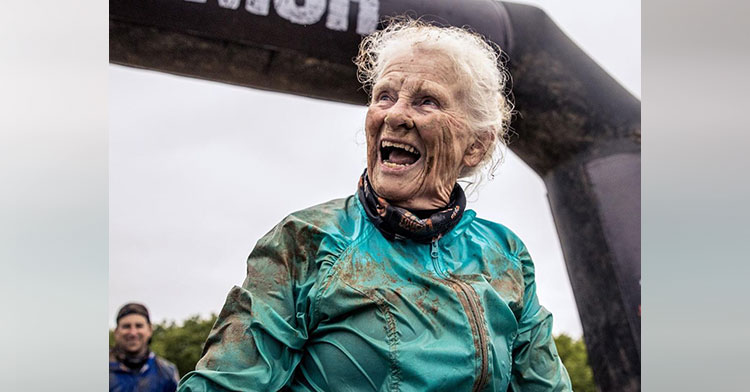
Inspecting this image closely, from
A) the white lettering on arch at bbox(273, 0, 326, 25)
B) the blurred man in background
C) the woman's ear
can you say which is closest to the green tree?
the blurred man in background

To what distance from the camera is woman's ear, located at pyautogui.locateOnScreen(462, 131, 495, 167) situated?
2.14 metres

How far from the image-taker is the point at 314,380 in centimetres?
193

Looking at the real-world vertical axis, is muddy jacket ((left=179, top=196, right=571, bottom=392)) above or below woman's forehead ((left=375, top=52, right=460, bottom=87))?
below

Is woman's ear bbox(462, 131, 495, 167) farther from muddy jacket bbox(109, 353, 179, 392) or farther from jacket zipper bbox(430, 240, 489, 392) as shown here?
muddy jacket bbox(109, 353, 179, 392)

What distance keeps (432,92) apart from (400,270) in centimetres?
38

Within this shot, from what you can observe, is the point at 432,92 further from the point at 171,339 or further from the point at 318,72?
the point at 171,339

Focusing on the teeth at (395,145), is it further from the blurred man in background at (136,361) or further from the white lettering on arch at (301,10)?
the blurred man in background at (136,361)

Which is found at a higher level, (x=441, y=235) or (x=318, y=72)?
(x=318, y=72)

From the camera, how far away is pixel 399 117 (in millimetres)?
1984

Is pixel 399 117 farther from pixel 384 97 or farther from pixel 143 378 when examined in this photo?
pixel 143 378

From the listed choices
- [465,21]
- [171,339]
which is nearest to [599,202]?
[465,21]

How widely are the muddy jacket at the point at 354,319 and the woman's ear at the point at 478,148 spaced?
215 millimetres

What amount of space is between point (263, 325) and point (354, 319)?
0.18 m

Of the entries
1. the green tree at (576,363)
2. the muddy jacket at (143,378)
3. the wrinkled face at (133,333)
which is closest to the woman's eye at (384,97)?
the muddy jacket at (143,378)
